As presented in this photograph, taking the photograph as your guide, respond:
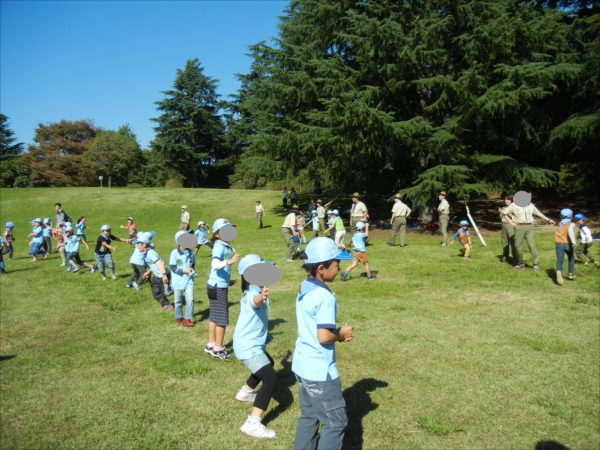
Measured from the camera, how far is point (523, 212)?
1232 cm

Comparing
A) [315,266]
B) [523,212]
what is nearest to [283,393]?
[315,266]

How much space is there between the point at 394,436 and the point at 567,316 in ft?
18.4

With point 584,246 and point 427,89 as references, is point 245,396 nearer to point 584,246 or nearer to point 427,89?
point 584,246

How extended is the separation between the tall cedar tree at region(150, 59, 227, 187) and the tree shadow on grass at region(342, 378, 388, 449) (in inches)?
2151

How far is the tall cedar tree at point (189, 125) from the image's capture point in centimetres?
5788

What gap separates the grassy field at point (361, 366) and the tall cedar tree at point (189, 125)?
156 feet

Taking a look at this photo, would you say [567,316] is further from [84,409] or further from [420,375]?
Result: [84,409]

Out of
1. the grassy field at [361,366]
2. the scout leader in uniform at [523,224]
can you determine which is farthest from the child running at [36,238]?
the scout leader in uniform at [523,224]

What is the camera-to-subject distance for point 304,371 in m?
3.70

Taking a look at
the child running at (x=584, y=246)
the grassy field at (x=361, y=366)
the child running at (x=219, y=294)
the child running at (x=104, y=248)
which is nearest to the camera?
the grassy field at (x=361, y=366)

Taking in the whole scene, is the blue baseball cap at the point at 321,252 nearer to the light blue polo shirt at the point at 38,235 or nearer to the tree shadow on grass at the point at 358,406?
the tree shadow on grass at the point at 358,406

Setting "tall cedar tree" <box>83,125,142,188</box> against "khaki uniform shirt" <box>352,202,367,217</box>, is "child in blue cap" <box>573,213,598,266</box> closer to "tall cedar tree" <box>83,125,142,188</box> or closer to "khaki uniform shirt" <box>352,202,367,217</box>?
"khaki uniform shirt" <box>352,202,367,217</box>

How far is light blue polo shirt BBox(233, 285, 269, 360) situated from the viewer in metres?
5.00

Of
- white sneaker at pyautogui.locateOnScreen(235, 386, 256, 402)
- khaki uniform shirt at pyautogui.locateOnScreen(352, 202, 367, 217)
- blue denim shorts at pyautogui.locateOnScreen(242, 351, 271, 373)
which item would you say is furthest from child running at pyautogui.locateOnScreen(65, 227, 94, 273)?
blue denim shorts at pyautogui.locateOnScreen(242, 351, 271, 373)
